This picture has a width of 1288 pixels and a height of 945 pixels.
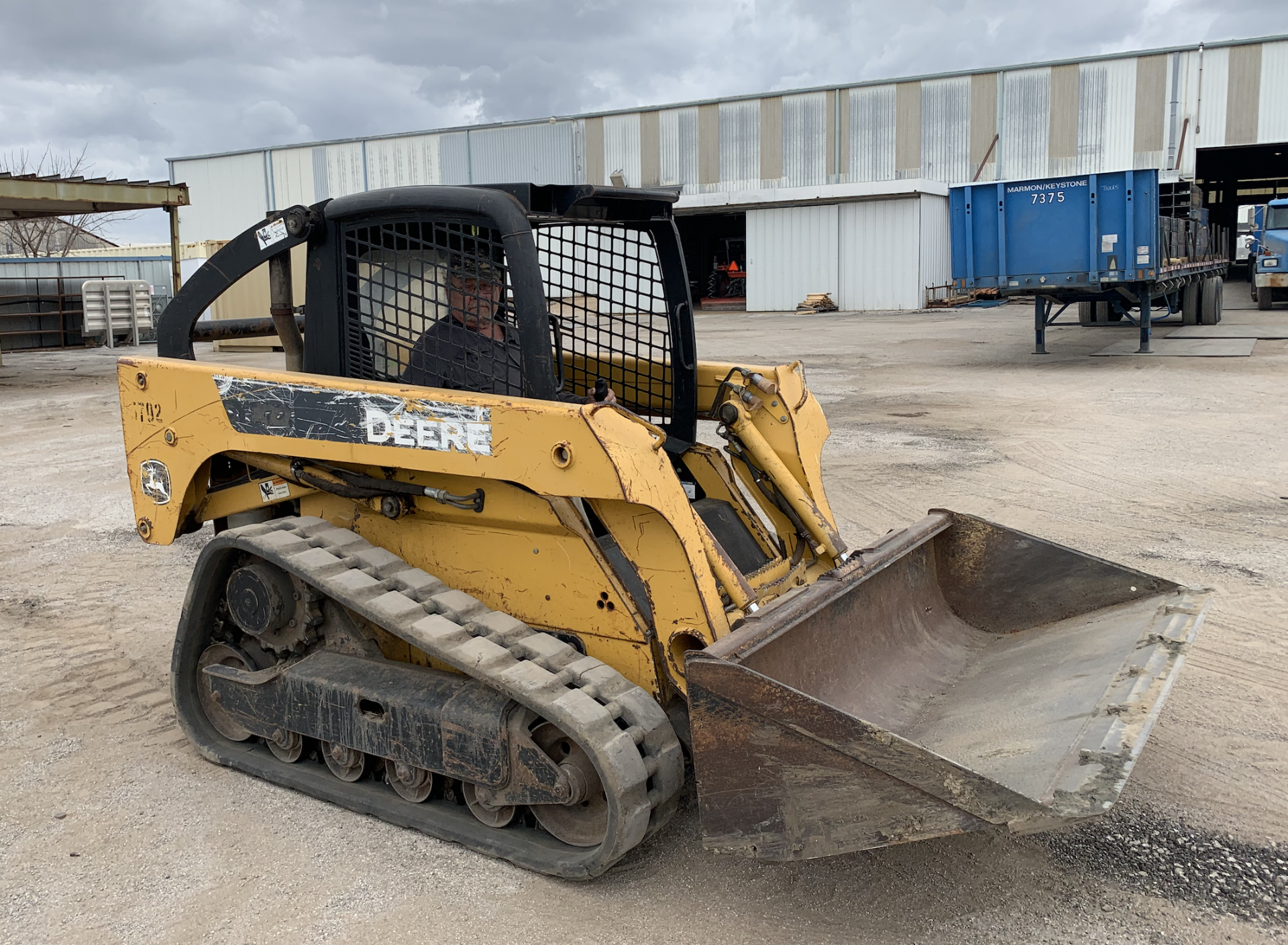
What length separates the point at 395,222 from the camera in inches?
143

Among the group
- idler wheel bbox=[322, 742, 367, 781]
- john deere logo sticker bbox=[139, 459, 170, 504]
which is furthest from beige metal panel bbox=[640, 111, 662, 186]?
idler wheel bbox=[322, 742, 367, 781]

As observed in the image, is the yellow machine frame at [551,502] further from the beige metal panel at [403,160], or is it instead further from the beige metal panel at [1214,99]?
the beige metal panel at [403,160]

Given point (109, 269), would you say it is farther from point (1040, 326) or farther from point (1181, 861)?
point (1181, 861)

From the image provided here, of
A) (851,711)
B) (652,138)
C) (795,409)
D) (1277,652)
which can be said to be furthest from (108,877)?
(652,138)

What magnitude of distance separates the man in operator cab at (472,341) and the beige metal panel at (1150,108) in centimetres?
3016

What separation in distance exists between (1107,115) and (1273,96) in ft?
12.8

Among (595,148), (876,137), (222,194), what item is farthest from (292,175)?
(876,137)

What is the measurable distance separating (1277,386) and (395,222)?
11929mm

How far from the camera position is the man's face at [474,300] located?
3.54 m

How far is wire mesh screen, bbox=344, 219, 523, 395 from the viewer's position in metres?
3.54

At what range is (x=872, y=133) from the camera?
108 ft

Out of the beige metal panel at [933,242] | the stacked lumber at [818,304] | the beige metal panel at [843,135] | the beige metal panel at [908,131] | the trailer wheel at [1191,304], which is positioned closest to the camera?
the trailer wheel at [1191,304]

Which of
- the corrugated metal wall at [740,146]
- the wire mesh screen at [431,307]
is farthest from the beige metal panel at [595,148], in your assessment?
the wire mesh screen at [431,307]

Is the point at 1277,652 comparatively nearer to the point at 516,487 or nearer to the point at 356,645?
the point at 516,487
